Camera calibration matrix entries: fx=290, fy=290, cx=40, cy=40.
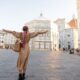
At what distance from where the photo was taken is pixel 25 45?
9336mm

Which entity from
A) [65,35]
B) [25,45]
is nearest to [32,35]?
[25,45]

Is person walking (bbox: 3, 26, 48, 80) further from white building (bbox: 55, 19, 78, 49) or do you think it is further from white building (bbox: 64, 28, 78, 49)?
white building (bbox: 64, 28, 78, 49)

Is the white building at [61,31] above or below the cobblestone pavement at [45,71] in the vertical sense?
above

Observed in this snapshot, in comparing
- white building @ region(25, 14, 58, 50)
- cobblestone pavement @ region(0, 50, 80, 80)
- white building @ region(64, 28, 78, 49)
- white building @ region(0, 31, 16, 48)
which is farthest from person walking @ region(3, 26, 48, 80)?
white building @ region(0, 31, 16, 48)

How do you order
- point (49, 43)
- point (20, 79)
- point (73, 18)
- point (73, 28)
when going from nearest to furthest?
1. point (20, 79)
2. point (49, 43)
3. point (73, 28)
4. point (73, 18)

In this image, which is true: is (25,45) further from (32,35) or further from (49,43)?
(49,43)

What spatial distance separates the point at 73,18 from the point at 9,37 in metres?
36.6

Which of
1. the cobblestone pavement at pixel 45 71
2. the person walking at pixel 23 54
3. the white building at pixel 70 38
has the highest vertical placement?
the white building at pixel 70 38

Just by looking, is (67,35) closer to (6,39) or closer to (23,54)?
(6,39)

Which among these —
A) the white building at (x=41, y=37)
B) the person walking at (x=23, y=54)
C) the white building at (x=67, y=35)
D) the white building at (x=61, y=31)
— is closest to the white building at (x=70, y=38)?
the white building at (x=67, y=35)

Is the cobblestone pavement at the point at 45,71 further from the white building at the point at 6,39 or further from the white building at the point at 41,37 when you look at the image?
the white building at the point at 6,39

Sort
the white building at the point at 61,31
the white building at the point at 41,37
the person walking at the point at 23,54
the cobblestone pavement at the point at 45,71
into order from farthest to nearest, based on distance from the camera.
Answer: the white building at the point at 61,31, the white building at the point at 41,37, the cobblestone pavement at the point at 45,71, the person walking at the point at 23,54

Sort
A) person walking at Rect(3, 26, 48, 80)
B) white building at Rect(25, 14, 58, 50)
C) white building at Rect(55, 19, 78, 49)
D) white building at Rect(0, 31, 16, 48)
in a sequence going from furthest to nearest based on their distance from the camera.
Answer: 1. white building at Rect(0, 31, 16, 48)
2. white building at Rect(55, 19, 78, 49)
3. white building at Rect(25, 14, 58, 50)
4. person walking at Rect(3, 26, 48, 80)

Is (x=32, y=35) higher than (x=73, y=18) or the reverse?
the reverse
